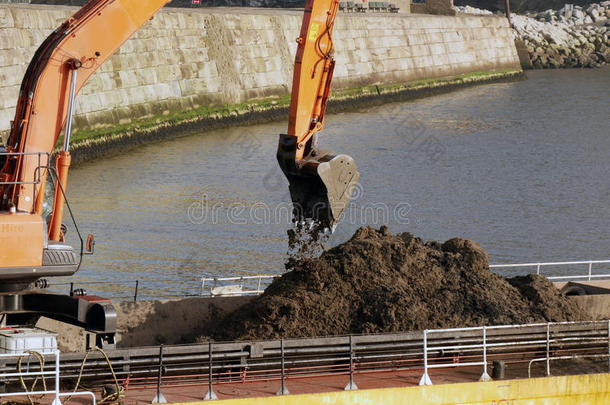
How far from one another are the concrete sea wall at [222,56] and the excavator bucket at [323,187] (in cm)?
2350

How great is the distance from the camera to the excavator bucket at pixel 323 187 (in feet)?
49.7

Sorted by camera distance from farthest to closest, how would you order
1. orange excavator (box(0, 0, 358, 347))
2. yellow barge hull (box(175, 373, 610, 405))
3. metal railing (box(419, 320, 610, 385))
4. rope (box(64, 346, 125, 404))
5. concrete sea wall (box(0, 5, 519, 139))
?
concrete sea wall (box(0, 5, 519, 139)) → metal railing (box(419, 320, 610, 385)) → yellow barge hull (box(175, 373, 610, 405)) → orange excavator (box(0, 0, 358, 347)) → rope (box(64, 346, 125, 404))

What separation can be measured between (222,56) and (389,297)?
1598 inches

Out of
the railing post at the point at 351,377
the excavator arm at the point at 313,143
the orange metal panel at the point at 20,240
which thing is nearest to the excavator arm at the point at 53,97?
the orange metal panel at the point at 20,240

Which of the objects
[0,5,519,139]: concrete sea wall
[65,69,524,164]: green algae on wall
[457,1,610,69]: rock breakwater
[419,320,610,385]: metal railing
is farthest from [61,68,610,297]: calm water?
[457,1,610,69]: rock breakwater

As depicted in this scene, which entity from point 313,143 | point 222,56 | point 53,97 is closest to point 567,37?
point 222,56

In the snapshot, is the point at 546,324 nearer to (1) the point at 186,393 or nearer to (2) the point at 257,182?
(1) the point at 186,393

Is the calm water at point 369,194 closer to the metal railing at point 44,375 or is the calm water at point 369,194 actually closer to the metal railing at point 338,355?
the metal railing at point 338,355

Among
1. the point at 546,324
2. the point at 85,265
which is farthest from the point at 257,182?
the point at 546,324

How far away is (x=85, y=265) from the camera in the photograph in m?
26.2

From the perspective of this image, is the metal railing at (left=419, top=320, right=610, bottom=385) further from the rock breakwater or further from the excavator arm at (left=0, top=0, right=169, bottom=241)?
the rock breakwater

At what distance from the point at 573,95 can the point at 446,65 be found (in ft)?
33.8

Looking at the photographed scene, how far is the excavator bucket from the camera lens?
15.1 m

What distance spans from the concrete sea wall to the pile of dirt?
24973 mm
